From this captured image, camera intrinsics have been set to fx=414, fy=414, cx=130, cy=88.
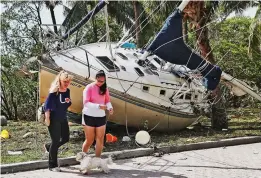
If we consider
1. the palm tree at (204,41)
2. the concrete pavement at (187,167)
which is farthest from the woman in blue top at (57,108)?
the palm tree at (204,41)

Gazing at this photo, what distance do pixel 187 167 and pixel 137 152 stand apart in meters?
1.37

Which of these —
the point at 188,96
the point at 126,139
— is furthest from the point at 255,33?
the point at 126,139

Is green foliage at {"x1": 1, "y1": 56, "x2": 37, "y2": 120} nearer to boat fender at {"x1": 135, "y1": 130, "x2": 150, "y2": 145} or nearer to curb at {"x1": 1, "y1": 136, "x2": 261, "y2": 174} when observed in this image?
boat fender at {"x1": 135, "y1": 130, "x2": 150, "y2": 145}

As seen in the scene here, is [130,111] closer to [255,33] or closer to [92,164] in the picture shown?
[92,164]

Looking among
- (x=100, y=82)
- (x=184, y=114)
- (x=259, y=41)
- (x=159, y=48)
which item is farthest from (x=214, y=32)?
(x=100, y=82)

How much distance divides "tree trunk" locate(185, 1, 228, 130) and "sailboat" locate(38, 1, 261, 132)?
1.52 feet

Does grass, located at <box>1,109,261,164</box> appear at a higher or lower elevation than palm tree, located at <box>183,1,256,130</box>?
lower

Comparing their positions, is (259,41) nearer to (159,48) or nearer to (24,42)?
(159,48)

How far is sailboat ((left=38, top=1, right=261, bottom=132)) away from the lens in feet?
35.0

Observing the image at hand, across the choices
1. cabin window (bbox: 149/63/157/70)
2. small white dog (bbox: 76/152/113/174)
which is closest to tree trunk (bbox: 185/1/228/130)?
cabin window (bbox: 149/63/157/70)

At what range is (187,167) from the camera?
796cm

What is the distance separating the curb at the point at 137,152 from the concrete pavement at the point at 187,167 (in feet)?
0.57

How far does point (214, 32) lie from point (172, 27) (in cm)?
847

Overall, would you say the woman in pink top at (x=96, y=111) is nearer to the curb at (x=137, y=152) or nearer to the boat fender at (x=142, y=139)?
the curb at (x=137, y=152)
